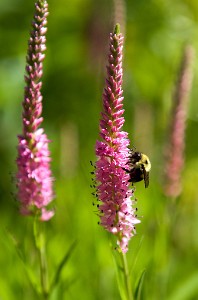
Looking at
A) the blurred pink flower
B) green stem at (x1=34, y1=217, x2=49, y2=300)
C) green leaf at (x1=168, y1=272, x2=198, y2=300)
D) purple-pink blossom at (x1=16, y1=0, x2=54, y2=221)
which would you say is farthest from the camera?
the blurred pink flower

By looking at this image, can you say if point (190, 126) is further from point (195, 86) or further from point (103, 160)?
point (103, 160)

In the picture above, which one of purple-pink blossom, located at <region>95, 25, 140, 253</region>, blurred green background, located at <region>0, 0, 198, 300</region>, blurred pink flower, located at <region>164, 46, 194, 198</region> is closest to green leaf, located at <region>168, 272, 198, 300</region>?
blurred pink flower, located at <region>164, 46, 194, 198</region>

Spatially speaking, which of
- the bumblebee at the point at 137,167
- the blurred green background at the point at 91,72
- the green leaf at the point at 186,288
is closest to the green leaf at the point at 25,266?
the bumblebee at the point at 137,167

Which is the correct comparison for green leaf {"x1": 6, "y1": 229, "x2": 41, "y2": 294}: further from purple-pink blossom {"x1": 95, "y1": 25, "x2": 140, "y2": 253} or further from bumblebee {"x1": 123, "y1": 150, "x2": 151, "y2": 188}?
bumblebee {"x1": 123, "y1": 150, "x2": 151, "y2": 188}

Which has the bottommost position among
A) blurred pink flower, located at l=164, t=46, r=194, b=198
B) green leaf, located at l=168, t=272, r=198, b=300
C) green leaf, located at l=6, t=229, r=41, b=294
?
green leaf, located at l=168, t=272, r=198, b=300

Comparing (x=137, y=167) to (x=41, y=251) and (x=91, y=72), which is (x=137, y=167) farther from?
(x=91, y=72)

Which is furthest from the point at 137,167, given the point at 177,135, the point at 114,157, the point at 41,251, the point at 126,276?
the point at 177,135
